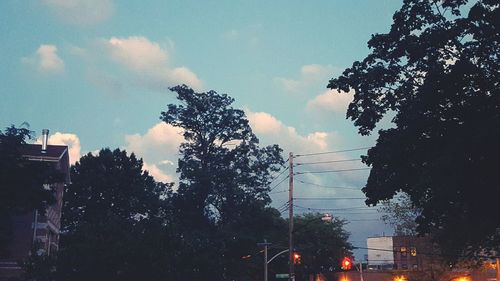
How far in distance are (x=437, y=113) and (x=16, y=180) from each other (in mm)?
21352

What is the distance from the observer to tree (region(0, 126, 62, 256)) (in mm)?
27297

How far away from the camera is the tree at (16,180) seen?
89.6ft

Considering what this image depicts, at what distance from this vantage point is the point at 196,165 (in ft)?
186

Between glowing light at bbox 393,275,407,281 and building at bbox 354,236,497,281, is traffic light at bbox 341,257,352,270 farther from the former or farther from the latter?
glowing light at bbox 393,275,407,281

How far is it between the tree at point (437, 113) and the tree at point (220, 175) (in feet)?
112

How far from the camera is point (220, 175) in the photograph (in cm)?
5616

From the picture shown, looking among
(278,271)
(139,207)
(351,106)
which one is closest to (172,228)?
(351,106)

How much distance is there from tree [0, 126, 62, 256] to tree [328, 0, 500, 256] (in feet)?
55.7

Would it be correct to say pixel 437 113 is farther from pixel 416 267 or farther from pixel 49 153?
pixel 416 267

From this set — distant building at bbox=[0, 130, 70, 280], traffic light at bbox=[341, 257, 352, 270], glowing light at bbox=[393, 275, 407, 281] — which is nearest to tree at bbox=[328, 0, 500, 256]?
traffic light at bbox=[341, 257, 352, 270]

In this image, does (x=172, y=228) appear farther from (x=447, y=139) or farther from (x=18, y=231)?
(x=18, y=231)

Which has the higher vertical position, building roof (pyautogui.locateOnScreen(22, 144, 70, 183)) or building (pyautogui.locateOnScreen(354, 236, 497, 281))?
building roof (pyautogui.locateOnScreen(22, 144, 70, 183))

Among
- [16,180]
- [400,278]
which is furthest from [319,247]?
[16,180]

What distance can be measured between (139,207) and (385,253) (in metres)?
70.3
